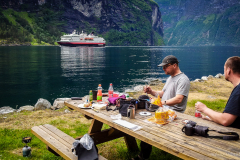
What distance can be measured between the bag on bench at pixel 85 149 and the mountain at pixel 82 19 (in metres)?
128

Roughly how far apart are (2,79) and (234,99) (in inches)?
839

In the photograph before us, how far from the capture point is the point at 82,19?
16212 centimetres

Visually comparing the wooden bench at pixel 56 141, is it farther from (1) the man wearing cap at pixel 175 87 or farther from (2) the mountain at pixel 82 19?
(2) the mountain at pixel 82 19

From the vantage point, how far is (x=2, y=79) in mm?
19703

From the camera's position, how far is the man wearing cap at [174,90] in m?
3.90

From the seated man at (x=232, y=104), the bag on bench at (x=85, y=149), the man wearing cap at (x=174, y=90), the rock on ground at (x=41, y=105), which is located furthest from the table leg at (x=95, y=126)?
the rock on ground at (x=41, y=105)

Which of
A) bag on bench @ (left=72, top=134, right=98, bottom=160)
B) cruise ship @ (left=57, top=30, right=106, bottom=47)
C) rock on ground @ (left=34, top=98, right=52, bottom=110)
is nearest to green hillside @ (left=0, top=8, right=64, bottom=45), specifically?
cruise ship @ (left=57, top=30, right=106, bottom=47)

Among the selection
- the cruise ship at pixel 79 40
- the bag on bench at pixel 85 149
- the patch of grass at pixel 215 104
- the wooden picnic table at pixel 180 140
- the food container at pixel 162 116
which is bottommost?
the patch of grass at pixel 215 104

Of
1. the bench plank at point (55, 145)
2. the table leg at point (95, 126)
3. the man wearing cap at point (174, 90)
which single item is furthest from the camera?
the table leg at point (95, 126)

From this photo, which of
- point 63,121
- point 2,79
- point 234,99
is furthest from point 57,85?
point 234,99

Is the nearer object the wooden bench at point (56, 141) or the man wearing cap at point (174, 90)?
the wooden bench at point (56, 141)

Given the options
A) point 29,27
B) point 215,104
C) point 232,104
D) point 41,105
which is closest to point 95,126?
point 232,104

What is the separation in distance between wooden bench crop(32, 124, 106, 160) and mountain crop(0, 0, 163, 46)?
414 ft

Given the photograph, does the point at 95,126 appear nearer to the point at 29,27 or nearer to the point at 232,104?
the point at 232,104
